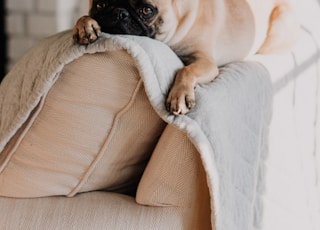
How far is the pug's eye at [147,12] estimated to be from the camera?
3.96ft

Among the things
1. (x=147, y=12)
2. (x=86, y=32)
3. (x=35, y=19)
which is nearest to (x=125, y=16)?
(x=147, y=12)

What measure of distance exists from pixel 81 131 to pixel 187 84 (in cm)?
22

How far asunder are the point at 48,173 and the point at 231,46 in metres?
0.69

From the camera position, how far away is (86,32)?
1.00 m

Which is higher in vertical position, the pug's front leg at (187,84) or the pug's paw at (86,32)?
the pug's paw at (86,32)

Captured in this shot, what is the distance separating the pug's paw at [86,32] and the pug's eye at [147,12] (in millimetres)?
161

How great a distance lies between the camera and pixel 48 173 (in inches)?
39.1

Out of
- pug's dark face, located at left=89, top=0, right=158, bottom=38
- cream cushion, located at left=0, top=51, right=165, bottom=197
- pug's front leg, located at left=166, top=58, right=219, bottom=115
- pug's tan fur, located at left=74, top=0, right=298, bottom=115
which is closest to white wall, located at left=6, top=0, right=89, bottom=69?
pug's tan fur, located at left=74, top=0, right=298, bottom=115

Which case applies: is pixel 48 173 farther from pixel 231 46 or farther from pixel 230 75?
pixel 231 46

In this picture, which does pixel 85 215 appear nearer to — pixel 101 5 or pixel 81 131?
pixel 81 131

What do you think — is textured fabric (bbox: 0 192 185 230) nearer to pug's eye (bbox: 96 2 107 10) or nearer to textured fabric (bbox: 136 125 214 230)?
textured fabric (bbox: 136 125 214 230)

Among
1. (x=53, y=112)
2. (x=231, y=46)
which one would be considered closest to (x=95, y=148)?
(x=53, y=112)

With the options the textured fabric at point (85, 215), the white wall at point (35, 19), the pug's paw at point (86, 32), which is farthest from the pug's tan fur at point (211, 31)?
the white wall at point (35, 19)

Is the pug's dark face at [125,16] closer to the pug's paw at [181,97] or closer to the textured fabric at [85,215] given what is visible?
the pug's paw at [181,97]
